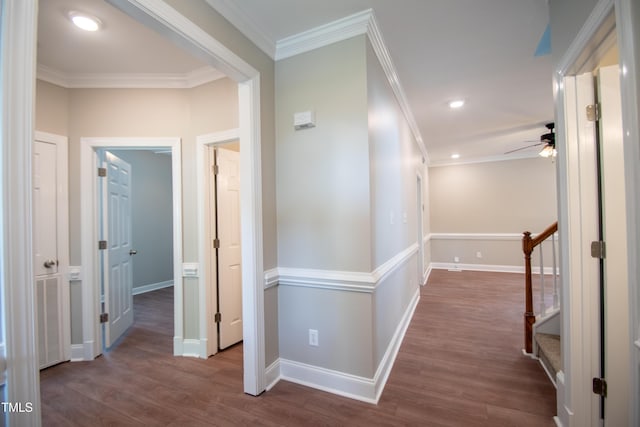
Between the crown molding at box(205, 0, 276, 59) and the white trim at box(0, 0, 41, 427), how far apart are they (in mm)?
1060

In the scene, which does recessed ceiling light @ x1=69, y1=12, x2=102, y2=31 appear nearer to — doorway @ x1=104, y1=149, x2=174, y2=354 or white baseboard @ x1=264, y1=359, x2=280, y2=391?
white baseboard @ x1=264, y1=359, x2=280, y2=391

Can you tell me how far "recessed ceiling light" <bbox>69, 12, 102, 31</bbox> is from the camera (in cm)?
183

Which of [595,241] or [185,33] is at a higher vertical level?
[185,33]

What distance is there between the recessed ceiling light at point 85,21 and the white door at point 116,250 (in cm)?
127

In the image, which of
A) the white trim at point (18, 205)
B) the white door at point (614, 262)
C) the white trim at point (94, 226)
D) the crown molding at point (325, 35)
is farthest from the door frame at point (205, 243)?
the white door at point (614, 262)

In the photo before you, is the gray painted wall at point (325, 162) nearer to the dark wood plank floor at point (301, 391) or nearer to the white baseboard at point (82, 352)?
the dark wood plank floor at point (301, 391)

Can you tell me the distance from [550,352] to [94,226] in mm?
4121

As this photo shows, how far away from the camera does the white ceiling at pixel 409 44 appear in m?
1.80

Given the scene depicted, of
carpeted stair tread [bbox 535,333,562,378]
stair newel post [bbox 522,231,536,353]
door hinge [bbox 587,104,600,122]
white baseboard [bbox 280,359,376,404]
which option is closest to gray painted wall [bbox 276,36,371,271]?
white baseboard [bbox 280,359,376,404]

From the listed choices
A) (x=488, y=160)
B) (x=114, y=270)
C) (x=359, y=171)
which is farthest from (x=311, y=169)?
(x=488, y=160)

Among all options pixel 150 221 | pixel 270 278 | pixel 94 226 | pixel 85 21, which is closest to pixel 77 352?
pixel 94 226

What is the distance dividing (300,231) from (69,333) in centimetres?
248

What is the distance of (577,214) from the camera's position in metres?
1.41

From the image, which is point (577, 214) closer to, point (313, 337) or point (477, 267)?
point (313, 337)
